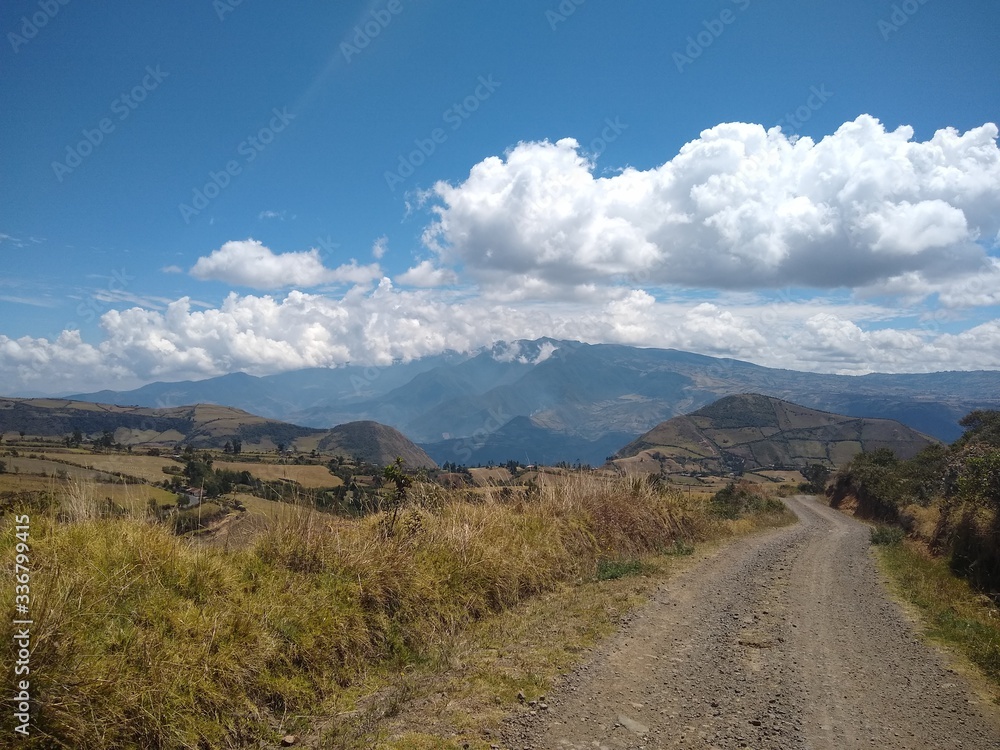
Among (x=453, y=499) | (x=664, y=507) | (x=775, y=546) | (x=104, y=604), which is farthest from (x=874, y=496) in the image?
(x=104, y=604)

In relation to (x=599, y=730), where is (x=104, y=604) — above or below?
above

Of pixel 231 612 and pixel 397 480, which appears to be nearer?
pixel 231 612

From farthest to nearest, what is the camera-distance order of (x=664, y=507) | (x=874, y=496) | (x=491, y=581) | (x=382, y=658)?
(x=874, y=496) < (x=664, y=507) < (x=491, y=581) < (x=382, y=658)

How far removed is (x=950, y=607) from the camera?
816cm

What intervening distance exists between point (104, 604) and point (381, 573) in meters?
2.69

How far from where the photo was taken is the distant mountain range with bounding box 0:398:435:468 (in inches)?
4624

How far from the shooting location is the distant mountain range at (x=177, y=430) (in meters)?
117

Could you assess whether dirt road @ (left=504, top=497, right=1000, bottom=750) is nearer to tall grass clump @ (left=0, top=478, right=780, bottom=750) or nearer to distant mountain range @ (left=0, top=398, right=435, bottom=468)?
tall grass clump @ (left=0, top=478, right=780, bottom=750)

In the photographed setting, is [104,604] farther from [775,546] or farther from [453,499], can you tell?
[775,546]

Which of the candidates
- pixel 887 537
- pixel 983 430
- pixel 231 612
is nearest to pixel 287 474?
pixel 231 612

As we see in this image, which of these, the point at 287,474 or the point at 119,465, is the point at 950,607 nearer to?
the point at 287,474

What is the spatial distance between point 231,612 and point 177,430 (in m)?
195

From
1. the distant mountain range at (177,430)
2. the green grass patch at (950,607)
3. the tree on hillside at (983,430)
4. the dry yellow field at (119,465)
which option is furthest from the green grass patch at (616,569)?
the distant mountain range at (177,430)

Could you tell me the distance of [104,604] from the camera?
164 inches
